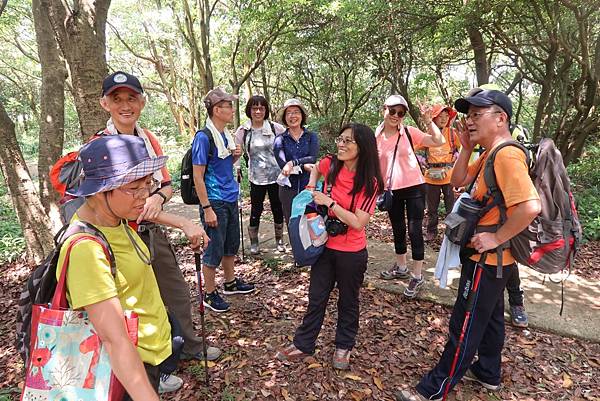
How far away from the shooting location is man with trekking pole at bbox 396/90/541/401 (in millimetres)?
2252

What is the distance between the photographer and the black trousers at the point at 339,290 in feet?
9.78

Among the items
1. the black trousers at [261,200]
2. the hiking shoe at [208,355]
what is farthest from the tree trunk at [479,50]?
the hiking shoe at [208,355]

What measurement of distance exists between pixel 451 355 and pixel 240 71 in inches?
681

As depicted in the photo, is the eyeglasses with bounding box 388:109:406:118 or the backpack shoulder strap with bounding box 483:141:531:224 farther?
the eyeglasses with bounding box 388:109:406:118

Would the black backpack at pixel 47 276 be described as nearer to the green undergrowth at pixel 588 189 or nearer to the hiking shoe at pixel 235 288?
the hiking shoe at pixel 235 288

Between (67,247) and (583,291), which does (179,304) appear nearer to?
(67,247)

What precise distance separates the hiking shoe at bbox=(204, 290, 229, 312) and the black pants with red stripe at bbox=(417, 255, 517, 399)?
2193mm

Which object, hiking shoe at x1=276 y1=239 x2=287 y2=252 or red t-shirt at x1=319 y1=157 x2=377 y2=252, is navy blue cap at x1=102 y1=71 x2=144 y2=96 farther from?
hiking shoe at x1=276 y1=239 x2=287 y2=252

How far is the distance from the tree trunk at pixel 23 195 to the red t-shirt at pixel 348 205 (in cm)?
421

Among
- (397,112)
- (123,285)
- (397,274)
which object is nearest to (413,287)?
(397,274)

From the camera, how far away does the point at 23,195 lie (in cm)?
478

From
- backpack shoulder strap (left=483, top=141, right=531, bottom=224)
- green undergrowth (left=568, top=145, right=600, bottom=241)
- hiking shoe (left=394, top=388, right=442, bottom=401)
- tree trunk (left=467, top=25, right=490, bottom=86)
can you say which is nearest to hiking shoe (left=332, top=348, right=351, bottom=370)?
hiking shoe (left=394, top=388, right=442, bottom=401)

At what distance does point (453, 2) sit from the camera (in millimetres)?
6828

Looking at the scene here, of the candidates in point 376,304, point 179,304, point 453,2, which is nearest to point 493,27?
point 453,2
